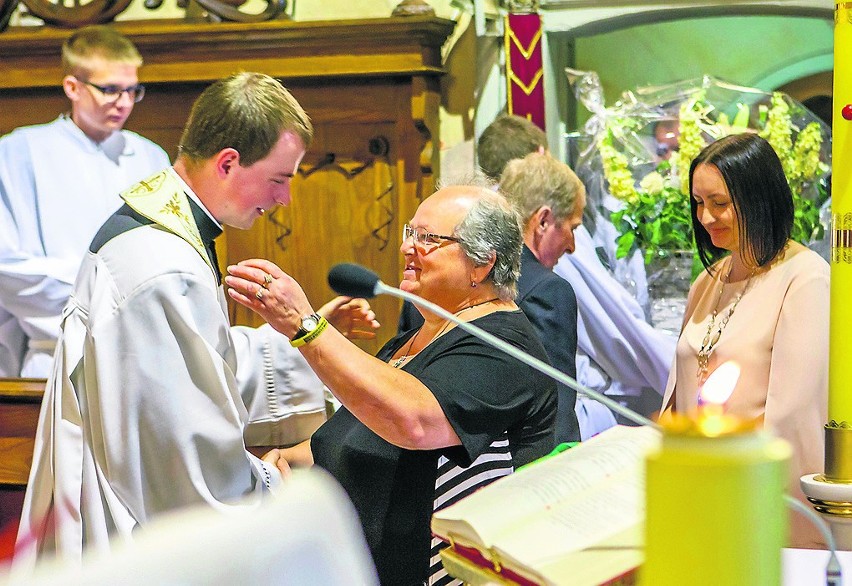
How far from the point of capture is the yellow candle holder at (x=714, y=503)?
757mm

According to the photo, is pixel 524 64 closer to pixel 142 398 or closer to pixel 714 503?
pixel 142 398

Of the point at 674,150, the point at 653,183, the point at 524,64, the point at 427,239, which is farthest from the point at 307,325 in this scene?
the point at 524,64

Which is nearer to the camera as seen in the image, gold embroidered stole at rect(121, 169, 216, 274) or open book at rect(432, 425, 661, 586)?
open book at rect(432, 425, 661, 586)

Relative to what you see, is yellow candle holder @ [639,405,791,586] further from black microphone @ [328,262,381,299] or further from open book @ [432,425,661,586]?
black microphone @ [328,262,381,299]

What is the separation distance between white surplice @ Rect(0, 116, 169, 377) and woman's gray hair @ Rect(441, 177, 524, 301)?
2484 millimetres

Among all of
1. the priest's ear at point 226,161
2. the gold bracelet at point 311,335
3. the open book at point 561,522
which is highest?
the priest's ear at point 226,161

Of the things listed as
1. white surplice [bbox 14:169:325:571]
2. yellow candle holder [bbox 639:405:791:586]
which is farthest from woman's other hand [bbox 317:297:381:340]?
yellow candle holder [bbox 639:405:791:586]

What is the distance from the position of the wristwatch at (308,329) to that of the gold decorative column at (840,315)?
2.92ft

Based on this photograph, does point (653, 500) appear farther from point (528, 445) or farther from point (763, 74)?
point (763, 74)

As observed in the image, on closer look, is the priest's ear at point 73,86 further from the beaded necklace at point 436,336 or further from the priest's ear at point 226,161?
the beaded necklace at point 436,336

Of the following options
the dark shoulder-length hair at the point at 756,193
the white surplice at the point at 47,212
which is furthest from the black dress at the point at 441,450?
the white surplice at the point at 47,212

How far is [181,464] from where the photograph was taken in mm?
2244

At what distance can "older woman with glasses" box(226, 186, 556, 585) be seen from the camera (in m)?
A: 2.14

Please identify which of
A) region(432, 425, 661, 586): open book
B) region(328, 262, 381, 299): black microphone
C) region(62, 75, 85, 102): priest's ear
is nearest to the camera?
region(432, 425, 661, 586): open book
